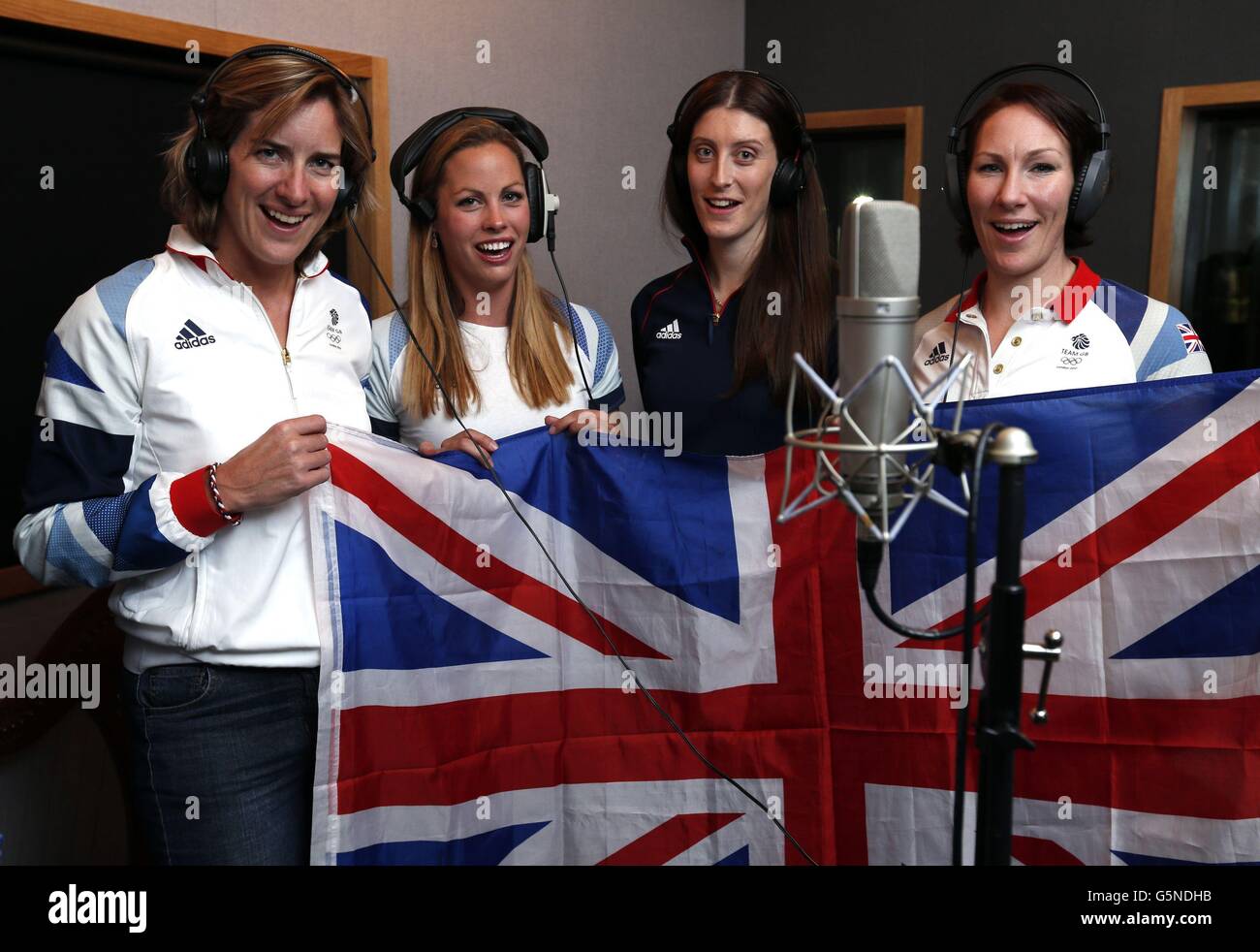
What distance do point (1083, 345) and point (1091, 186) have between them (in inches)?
11.4

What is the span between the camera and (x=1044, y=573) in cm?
189

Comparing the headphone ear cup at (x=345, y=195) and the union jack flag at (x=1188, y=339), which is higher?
the headphone ear cup at (x=345, y=195)

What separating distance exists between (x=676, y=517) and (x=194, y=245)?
2.96 feet

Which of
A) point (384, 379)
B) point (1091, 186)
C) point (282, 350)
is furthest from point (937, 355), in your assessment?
point (282, 350)

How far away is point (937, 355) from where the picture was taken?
7.13 ft

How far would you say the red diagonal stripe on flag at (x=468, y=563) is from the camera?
187cm

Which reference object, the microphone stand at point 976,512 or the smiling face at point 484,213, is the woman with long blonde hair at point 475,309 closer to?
the smiling face at point 484,213

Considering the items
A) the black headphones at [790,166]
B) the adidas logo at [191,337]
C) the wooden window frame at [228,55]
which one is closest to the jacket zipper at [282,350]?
the adidas logo at [191,337]

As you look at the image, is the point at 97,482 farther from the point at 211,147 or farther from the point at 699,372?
the point at 699,372

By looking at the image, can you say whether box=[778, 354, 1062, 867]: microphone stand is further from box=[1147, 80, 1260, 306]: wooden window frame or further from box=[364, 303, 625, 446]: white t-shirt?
box=[1147, 80, 1260, 306]: wooden window frame

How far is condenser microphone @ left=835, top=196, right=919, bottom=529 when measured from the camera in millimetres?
1074

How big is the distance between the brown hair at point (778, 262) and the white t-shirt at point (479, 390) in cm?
36
